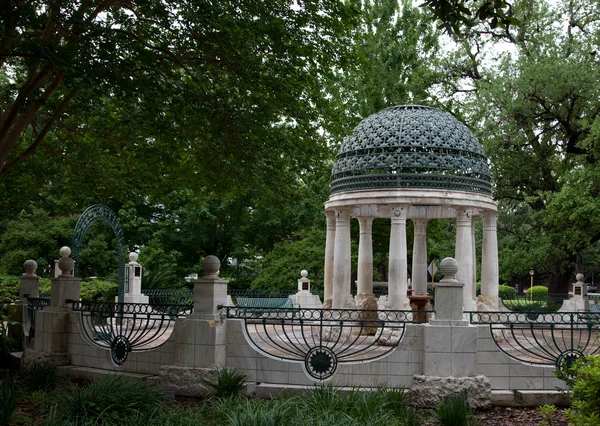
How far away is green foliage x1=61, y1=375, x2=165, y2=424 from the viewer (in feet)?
28.3

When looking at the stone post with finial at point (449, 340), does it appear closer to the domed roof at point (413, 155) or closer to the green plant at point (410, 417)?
the green plant at point (410, 417)

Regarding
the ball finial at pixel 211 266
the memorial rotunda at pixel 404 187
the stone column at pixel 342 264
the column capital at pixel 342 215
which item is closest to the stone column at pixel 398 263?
→ the memorial rotunda at pixel 404 187

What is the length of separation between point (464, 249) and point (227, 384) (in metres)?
9.41

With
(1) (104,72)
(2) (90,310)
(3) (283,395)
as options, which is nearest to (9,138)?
(1) (104,72)

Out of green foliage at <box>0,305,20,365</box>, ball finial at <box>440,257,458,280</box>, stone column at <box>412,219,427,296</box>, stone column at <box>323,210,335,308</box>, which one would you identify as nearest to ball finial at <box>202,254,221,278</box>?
ball finial at <box>440,257,458,280</box>

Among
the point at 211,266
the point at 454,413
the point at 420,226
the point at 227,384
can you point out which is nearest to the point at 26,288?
the point at 211,266

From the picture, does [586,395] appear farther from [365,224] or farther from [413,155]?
[365,224]

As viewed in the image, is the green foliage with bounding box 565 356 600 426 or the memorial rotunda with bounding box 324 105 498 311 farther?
the memorial rotunda with bounding box 324 105 498 311

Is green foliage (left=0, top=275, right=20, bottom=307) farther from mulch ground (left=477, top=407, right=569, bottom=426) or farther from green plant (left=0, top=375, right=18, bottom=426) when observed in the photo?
mulch ground (left=477, top=407, right=569, bottom=426)

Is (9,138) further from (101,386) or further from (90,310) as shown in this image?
(101,386)

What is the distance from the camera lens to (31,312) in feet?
49.0

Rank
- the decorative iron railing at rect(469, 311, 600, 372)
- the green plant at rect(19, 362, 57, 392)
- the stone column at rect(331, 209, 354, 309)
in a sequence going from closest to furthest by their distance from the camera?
the decorative iron railing at rect(469, 311, 600, 372) → the green plant at rect(19, 362, 57, 392) → the stone column at rect(331, 209, 354, 309)

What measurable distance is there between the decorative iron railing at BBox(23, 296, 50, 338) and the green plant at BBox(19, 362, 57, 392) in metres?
2.59

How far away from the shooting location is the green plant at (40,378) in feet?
37.6
